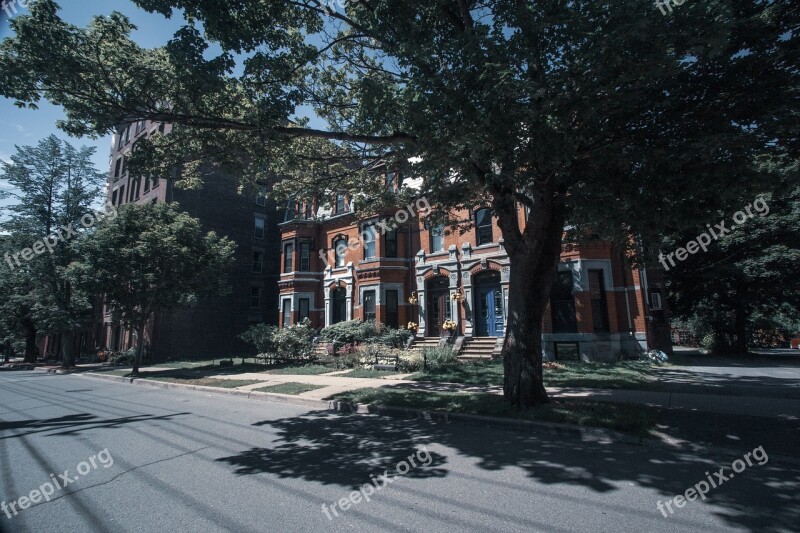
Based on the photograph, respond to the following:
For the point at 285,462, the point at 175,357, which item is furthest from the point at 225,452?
the point at 175,357

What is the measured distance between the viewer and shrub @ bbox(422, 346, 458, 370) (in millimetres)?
15742

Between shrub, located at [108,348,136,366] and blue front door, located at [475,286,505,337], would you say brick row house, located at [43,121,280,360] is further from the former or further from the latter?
blue front door, located at [475,286,505,337]

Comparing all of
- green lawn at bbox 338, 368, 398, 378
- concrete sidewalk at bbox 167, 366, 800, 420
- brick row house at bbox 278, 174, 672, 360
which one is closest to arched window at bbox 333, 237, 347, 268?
brick row house at bbox 278, 174, 672, 360

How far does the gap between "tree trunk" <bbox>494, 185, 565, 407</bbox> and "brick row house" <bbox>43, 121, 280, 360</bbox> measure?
2376cm

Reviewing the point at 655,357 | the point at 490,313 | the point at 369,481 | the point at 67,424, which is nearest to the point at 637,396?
the point at 369,481

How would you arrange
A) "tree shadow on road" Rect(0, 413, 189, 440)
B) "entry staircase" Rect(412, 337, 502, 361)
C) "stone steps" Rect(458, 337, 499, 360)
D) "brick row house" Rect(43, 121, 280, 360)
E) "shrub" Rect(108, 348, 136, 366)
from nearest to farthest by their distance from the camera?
"tree shadow on road" Rect(0, 413, 189, 440), "entry staircase" Rect(412, 337, 502, 361), "stone steps" Rect(458, 337, 499, 360), "shrub" Rect(108, 348, 136, 366), "brick row house" Rect(43, 121, 280, 360)

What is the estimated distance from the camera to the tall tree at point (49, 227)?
27.7 meters

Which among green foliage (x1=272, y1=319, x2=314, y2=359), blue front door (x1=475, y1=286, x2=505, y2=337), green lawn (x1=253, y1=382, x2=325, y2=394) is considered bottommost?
green lawn (x1=253, y1=382, x2=325, y2=394)

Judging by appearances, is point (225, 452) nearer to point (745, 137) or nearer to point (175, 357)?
point (745, 137)

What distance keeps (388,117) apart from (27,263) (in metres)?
34.1

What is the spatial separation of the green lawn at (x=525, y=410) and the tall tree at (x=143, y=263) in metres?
13.5

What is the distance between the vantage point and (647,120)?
7488 mm

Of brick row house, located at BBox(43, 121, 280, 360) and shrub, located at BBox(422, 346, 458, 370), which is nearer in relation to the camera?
shrub, located at BBox(422, 346, 458, 370)

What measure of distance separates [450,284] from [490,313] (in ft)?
8.42
